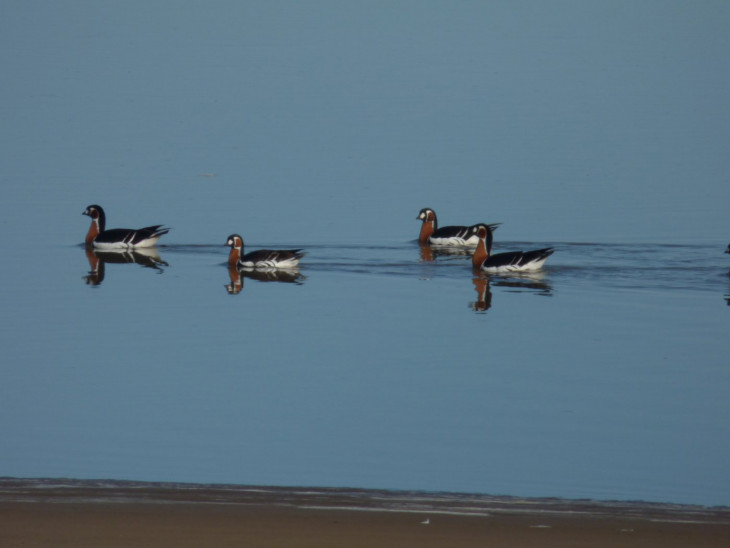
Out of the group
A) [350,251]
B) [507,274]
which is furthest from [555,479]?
[350,251]

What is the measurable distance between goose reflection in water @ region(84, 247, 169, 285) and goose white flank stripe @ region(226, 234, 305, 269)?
1203 mm

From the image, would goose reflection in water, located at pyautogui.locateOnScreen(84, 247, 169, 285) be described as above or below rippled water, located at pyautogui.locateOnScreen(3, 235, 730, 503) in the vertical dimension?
above

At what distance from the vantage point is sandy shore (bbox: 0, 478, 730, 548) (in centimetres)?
762

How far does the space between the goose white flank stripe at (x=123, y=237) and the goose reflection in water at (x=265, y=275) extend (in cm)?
191

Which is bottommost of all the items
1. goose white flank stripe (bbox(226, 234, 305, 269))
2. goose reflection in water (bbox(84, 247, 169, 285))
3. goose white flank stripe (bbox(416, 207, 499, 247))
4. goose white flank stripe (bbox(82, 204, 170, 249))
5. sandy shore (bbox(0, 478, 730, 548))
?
sandy shore (bbox(0, 478, 730, 548))

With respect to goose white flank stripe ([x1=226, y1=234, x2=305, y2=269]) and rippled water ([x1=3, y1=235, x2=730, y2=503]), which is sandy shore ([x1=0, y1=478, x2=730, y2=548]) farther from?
goose white flank stripe ([x1=226, y1=234, x2=305, y2=269])

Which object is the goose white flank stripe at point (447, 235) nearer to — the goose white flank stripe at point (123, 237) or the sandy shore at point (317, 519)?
the goose white flank stripe at point (123, 237)

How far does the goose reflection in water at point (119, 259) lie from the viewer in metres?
20.5

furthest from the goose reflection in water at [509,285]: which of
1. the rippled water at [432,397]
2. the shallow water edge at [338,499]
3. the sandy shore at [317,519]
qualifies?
the sandy shore at [317,519]

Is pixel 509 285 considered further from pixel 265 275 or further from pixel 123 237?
pixel 123 237

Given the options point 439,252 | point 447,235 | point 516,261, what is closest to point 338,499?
point 516,261

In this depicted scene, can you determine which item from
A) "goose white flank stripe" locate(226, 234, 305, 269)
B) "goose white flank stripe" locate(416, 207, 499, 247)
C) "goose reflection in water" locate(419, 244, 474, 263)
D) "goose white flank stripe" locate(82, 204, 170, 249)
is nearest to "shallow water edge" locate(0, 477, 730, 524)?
"goose white flank stripe" locate(226, 234, 305, 269)

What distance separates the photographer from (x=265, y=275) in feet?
65.9

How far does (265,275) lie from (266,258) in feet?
1.01
